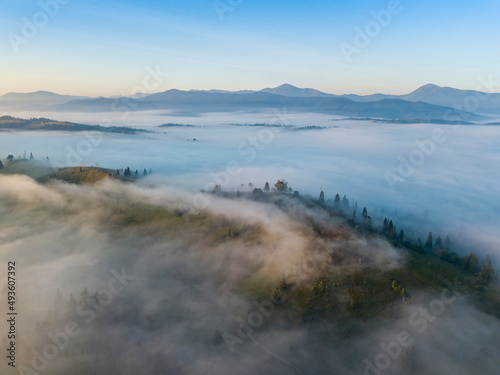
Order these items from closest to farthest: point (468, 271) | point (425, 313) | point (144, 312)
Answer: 1. point (425, 313)
2. point (468, 271)
3. point (144, 312)

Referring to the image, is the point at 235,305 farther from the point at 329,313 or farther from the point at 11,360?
the point at 11,360

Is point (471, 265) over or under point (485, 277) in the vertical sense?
over

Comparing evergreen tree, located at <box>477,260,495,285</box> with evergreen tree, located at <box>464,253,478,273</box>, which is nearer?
evergreen tree, located at <box>477,260,495,285</box>

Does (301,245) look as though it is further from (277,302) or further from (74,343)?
(74,343)

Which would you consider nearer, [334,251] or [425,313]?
[425,313]

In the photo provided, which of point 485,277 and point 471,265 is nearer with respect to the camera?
point 485,277

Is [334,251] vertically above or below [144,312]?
above

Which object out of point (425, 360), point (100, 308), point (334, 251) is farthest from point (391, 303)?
point (100, 308)

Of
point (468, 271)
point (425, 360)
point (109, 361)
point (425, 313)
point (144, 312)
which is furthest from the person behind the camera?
point (144, 312)

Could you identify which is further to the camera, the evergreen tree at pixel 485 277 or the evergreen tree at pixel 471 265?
the evergreen tree at pixel 471 265

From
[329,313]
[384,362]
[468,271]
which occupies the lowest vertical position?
[384,362]
